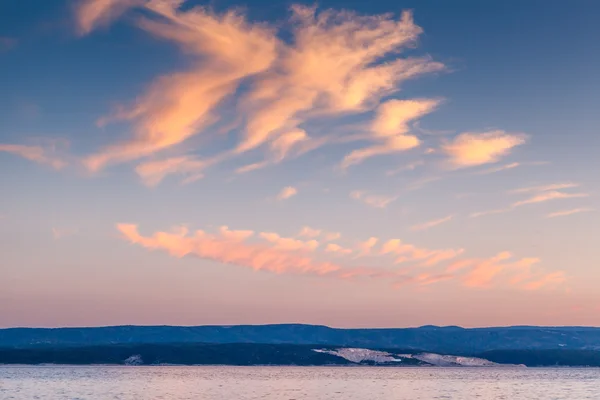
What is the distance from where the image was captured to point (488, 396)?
132 m

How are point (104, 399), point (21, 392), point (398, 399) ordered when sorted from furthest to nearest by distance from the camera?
point (21, 392) < point (398, 399) < point (104, 399)

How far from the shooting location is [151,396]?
120000 millimetres

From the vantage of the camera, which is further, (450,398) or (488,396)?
(488,396)

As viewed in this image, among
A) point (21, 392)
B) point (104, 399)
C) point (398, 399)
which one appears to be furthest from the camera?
point (21, 392)

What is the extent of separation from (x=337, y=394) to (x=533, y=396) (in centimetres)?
3394

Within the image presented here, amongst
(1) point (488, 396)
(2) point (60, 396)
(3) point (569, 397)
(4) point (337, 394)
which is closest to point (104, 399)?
(2) point (60, 396)

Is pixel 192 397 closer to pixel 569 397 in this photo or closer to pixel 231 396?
pixel 231 396

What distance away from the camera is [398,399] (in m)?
119

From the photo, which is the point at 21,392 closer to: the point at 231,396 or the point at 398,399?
the point at 231,396

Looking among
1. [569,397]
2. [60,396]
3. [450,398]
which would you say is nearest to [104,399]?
[60,396]

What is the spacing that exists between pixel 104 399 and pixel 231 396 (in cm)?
1962

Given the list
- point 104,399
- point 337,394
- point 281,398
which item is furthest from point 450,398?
point 104,399

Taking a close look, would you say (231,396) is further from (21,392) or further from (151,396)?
(21,392)

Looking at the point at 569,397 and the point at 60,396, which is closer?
the point at 60,396
